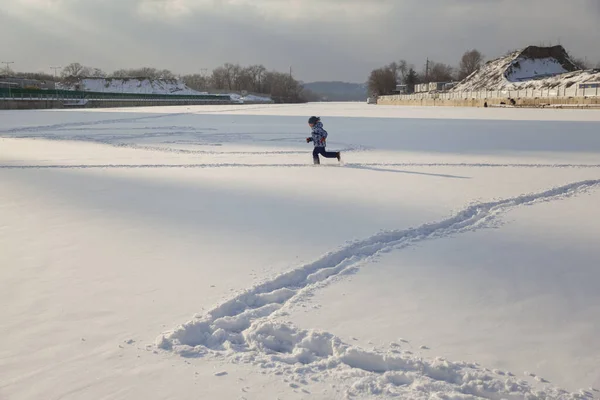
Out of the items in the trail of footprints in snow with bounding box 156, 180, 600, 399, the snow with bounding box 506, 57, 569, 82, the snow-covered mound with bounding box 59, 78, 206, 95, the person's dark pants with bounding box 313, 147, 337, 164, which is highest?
the snow-covered mound with bounding box 59, 78, 206, 95

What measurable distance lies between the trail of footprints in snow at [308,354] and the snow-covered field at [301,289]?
12mm

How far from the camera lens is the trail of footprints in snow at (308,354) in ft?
9.32

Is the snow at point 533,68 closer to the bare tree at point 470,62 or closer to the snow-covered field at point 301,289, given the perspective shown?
the bare tree at point 470,62

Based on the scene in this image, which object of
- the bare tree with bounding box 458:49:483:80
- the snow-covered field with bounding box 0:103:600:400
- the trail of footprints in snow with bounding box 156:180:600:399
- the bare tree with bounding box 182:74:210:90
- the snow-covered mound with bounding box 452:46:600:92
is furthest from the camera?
the bare tree with bounding box 182:74:210:90

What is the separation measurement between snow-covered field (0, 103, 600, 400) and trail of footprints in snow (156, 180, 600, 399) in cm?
1

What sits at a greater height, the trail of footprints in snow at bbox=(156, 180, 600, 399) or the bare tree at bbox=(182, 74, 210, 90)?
the bare tree at bbox=(182, 74, 210, 90)

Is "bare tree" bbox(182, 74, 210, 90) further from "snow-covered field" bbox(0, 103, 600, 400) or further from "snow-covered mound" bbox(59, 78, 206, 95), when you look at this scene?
"snow-covered field" bbox(0, 103, 600, 400)

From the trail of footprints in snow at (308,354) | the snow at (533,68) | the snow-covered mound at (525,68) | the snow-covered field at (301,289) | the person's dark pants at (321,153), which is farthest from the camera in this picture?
the snow at (533,68)

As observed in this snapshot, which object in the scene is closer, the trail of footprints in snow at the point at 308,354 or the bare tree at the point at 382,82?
the trail of footprints in snow at the point at 308,354

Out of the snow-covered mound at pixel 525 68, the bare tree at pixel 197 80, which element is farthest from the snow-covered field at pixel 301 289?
the bare tree at pixel 197 80

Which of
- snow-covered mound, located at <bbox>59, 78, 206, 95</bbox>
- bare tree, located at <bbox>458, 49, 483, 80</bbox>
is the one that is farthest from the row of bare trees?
snow-covered mound, located at <bbox>59, 78, 206, 95</bbox>

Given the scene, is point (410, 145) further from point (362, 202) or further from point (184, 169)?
point (362, 202)

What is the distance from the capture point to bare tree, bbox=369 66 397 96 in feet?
364

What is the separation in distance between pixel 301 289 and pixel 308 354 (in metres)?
1.00
